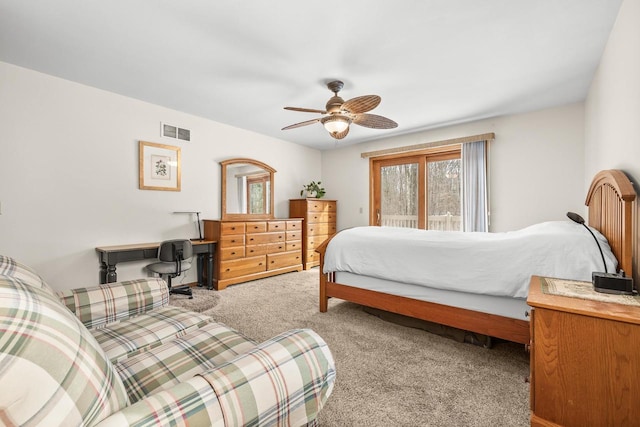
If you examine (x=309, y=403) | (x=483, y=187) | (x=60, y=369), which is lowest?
(x=309, y=403)

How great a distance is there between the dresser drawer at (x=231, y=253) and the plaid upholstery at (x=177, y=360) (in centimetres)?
278

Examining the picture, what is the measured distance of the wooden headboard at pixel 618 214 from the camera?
1604 mm

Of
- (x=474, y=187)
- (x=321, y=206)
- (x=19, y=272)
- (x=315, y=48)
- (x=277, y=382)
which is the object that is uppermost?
(x=315, y=48)

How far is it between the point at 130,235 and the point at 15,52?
210cm

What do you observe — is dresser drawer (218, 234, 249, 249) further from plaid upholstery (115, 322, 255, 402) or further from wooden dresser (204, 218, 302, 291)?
plaid upholstery (115, 322, 255, 402)

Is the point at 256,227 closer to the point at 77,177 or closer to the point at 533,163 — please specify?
the point at 77,177

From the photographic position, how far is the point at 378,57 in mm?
2645

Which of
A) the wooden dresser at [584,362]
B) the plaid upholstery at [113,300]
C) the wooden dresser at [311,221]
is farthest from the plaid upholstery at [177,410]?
the wooden dresser at [311,221]

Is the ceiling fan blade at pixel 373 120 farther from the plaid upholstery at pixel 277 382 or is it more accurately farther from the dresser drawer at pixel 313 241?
the dresser drawer at pixel 313 241

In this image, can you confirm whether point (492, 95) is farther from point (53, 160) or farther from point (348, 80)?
point (53, 160)

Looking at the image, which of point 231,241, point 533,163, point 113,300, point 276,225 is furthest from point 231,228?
point 533,163

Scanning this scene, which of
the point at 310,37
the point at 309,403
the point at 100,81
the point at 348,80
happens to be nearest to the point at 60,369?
the point at 309,403

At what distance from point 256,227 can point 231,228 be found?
47 cm

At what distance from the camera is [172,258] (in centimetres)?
349
